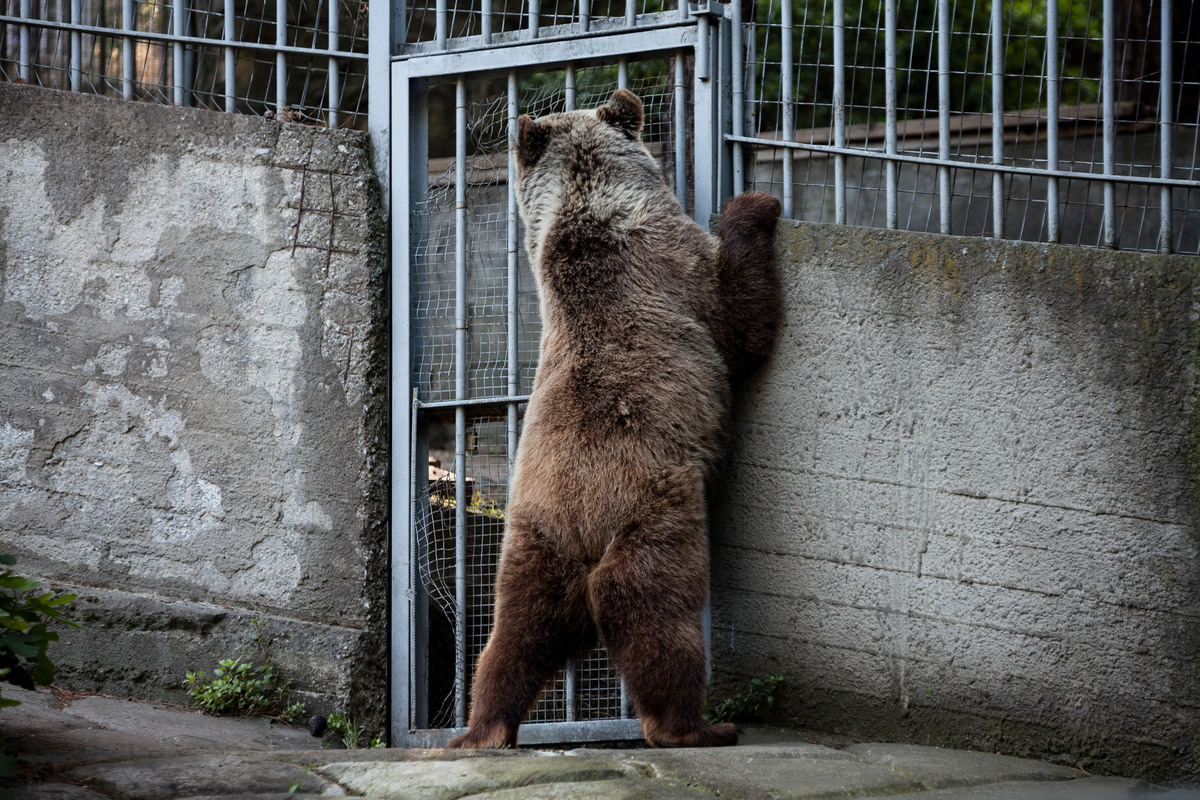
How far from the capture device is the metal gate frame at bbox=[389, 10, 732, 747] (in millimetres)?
4715

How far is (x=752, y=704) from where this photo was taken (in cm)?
452

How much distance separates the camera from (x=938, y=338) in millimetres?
4238

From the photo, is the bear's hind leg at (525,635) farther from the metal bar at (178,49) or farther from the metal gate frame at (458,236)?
the metal bar at (178,49)

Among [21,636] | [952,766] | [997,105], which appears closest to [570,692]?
[952,766]

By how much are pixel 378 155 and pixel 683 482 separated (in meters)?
2.34

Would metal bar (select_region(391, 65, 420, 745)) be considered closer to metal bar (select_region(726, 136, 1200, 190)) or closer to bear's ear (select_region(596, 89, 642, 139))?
bear's ear (select_region(596, 89, 642, 139))

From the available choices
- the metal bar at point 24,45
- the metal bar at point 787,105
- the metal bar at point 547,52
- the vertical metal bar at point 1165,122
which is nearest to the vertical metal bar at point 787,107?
the metal bar at point 787,105

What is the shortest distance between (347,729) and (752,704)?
1.81m

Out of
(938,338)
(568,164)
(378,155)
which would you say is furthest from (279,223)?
(938,338)

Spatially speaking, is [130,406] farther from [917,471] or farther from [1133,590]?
[1133,590]

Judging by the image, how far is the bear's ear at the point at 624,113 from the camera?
4.75 metres

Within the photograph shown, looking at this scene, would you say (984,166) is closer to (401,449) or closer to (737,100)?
(737,100)

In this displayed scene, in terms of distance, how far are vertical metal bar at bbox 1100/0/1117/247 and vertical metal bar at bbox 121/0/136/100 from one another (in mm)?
4425

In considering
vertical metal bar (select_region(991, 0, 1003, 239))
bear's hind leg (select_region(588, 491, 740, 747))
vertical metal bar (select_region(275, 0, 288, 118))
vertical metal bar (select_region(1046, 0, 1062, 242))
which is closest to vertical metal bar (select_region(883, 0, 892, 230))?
vertical metal bar (select_region(991, 0, 1003, 239))
